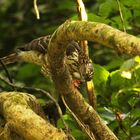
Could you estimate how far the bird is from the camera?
6.25ft

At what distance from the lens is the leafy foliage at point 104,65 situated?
64.7 inches

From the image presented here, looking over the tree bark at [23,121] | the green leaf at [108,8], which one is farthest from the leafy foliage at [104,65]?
the tree bark at [23,121]

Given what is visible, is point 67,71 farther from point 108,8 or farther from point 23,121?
point 108,8

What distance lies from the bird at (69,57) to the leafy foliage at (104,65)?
0.05 metres

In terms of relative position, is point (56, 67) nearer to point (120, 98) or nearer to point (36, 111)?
point (36, 111)

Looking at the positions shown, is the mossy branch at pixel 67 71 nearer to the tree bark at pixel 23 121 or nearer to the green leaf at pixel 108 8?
the tree bark at pixel 23 121

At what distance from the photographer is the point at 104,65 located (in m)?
2.92

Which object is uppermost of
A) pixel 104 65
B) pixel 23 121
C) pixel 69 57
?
pixel 23 121

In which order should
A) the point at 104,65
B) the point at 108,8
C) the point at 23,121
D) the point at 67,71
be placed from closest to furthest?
the point at 23,121
the point at 67,71
the point at 108,8
the point at 104,65

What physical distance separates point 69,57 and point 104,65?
834mm

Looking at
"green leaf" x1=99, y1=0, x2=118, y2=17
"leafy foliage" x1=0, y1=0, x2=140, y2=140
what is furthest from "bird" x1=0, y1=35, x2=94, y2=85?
"green leaf" x1=99, y1=0, x2=118, y2=17

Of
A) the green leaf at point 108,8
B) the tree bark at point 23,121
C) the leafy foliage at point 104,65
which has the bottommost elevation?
the leafy foliage at point 104,65

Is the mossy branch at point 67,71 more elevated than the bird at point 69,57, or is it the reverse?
the mossy branch at point 67,71

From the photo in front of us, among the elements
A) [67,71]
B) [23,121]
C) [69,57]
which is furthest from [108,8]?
[23,121]
